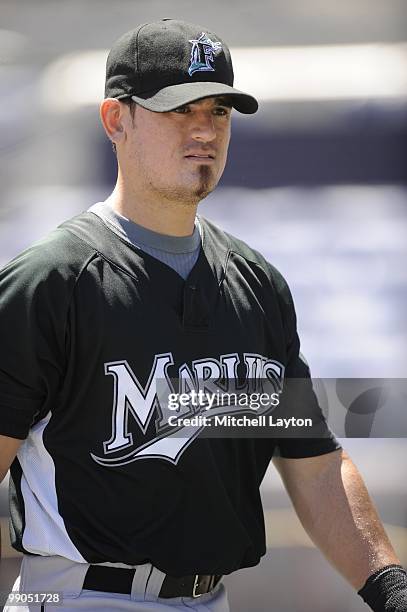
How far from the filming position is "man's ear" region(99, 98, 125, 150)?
190 centimetres

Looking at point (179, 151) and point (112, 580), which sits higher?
point (179, 151)

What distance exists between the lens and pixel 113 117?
1.92 meters

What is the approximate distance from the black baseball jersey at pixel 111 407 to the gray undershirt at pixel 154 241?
0.02 m

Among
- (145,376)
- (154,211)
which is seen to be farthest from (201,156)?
(145,376)

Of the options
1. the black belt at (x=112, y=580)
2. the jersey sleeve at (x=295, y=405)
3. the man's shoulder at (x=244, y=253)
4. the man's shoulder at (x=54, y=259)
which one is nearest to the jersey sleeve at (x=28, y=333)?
the man's shoulder at (x=54, y=259)

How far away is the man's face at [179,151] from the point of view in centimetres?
184

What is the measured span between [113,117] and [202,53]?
0.23m

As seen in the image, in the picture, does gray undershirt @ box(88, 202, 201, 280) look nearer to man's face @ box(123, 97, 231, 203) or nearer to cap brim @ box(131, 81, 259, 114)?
man's face @ box(123, 97, 231, 203)

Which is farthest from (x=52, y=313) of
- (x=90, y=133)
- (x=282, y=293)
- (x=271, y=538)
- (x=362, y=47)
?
(x=362, y=47)

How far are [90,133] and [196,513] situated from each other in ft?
3.54

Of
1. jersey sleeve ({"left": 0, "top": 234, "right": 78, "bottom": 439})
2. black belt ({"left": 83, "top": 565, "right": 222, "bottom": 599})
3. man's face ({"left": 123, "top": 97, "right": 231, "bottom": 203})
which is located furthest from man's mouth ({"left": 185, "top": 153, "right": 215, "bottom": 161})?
black belt ({"left": 83, "top": 565, "right": 222, "bottom": 599})

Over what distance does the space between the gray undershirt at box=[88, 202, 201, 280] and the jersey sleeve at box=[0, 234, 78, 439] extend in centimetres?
19

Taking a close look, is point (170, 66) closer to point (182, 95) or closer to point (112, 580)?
point (182, 95)

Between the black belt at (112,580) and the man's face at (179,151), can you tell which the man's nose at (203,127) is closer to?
the man's face at (179,151)
